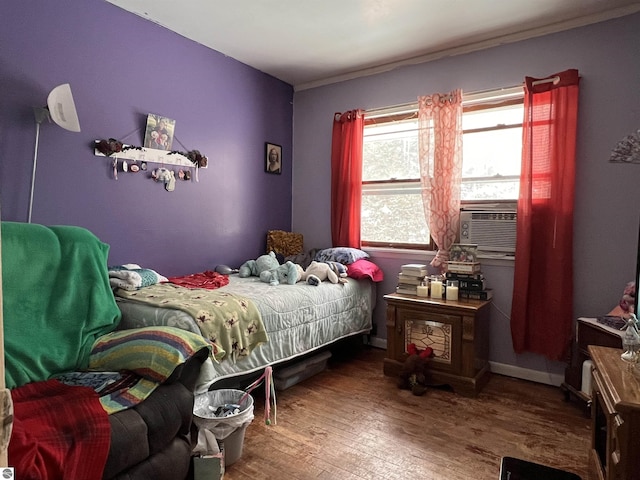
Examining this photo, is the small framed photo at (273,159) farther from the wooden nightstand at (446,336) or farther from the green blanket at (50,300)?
the green blanket at (50,300)

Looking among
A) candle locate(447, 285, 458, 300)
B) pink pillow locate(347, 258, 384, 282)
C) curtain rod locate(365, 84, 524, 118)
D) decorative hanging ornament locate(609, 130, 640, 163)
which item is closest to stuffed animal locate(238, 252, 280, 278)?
pink pillow locate(347, 258, 384, 282)

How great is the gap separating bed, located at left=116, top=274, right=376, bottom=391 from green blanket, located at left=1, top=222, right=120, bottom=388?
0.75 feet

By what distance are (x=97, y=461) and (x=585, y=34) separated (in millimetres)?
3750

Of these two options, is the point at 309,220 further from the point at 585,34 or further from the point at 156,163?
the point at 585,34

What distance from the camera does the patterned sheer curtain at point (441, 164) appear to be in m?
3.27

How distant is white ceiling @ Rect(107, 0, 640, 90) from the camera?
2703 mm

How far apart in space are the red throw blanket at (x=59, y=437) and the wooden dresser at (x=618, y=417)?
1679mm

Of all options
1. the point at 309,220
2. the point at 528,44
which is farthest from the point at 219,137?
the point at 528,44

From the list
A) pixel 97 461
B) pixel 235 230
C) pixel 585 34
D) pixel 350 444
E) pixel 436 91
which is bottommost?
pixel 350 444

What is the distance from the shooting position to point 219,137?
3539mm

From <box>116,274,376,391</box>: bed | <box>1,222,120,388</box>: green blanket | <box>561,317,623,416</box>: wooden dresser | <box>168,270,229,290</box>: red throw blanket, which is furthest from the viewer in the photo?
<box>168,270,229,290</box>: red throw blanket

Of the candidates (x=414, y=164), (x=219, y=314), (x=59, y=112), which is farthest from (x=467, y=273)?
(x=59, y=112)

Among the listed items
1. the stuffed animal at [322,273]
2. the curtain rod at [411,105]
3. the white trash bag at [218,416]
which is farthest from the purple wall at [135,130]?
the white trash bag at [218,416]

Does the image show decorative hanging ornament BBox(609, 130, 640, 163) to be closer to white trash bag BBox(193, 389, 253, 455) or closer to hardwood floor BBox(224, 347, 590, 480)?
hardwood floor BBox(224, 347, 590, 480)
